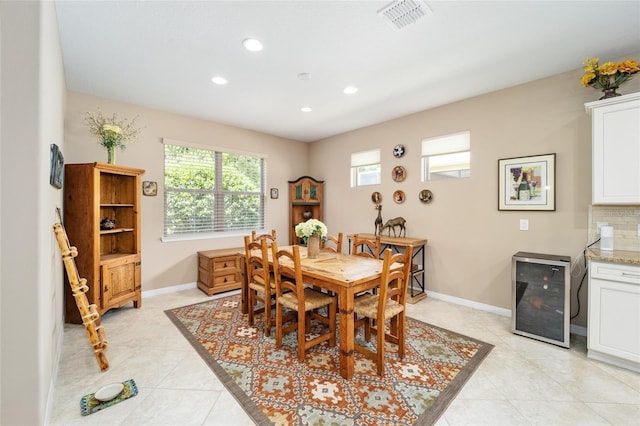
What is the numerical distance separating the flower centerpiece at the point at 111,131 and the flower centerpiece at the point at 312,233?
2.41 metres

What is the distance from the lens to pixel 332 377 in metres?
2.14

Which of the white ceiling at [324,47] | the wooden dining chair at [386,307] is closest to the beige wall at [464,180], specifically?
the white ceiling at [324,47]

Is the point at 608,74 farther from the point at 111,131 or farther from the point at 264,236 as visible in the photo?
the point at 111,131

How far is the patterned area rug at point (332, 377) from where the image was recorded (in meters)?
1.77

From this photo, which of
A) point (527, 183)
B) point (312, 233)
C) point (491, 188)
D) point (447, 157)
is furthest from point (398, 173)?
point (312, 233)

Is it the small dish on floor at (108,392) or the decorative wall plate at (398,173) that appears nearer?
the small dish on floor at (108,392)

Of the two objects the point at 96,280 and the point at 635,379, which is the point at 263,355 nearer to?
the point at 96,280

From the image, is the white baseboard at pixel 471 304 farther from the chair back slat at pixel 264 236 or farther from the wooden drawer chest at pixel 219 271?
the wooden drawer chest at pixel 219 271

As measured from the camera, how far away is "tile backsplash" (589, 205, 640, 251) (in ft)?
8.36

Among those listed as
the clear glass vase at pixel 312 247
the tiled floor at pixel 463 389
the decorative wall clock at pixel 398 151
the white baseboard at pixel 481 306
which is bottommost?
the tiled floor at pixel 463 389

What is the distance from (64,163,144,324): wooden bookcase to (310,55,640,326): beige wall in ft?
11.6

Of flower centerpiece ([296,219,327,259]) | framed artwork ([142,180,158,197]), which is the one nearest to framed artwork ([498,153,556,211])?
flower centerpiece ([296,219,327,259])

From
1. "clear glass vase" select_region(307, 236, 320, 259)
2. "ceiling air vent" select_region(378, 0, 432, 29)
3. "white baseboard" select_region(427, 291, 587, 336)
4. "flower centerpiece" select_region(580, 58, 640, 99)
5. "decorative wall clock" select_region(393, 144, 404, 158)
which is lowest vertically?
"white baseboard" select_region(427, 291, 587, 336)

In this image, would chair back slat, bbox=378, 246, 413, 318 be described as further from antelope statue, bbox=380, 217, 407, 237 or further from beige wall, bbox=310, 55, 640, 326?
antelope statue, bbox=380, 217, 407, 237
